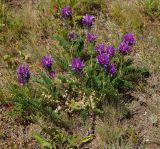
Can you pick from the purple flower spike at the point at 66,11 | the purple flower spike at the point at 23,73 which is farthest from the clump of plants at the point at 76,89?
the purple flower spike at the point at 66,11

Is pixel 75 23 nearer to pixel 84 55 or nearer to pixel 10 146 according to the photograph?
pixel 84 55

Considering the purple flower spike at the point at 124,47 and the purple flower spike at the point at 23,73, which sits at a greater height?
the purple flower spike at the point at 124,47

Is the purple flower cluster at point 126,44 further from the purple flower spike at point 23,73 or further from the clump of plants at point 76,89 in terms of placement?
the purple flower spike at point 23,73

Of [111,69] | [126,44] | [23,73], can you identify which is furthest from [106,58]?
[23,73]

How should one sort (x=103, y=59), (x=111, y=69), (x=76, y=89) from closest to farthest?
(x=103, y=59) → (x=111, y=69) → (x=76, y=89)

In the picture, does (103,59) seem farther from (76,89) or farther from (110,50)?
(76,89)

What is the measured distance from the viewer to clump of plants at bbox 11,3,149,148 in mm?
3973

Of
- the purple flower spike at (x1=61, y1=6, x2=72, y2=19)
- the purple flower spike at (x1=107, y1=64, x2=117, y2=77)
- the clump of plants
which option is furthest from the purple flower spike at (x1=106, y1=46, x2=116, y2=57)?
the purple flower spike at (x1=61, y1=6, x2=72, y2=19)

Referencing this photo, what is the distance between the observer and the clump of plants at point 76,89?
3.97m

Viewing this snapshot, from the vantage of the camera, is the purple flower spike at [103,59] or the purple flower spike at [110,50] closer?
the purple flower spike at [103,59]

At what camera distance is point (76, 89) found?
172 inches

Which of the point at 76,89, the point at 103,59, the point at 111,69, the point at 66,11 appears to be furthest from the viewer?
the point at 66,11

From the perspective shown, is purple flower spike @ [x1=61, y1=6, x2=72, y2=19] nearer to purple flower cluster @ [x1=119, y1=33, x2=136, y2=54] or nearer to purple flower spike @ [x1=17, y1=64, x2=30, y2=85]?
purple flower cluster @ [x1=119, y1=33, x2=136, y2=54]

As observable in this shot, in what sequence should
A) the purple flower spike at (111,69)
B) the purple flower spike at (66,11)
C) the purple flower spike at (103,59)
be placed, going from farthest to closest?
the purple flower spike at (66,11)
the purple flower spike at (111,69)
the purple flower spike at (103,59)
